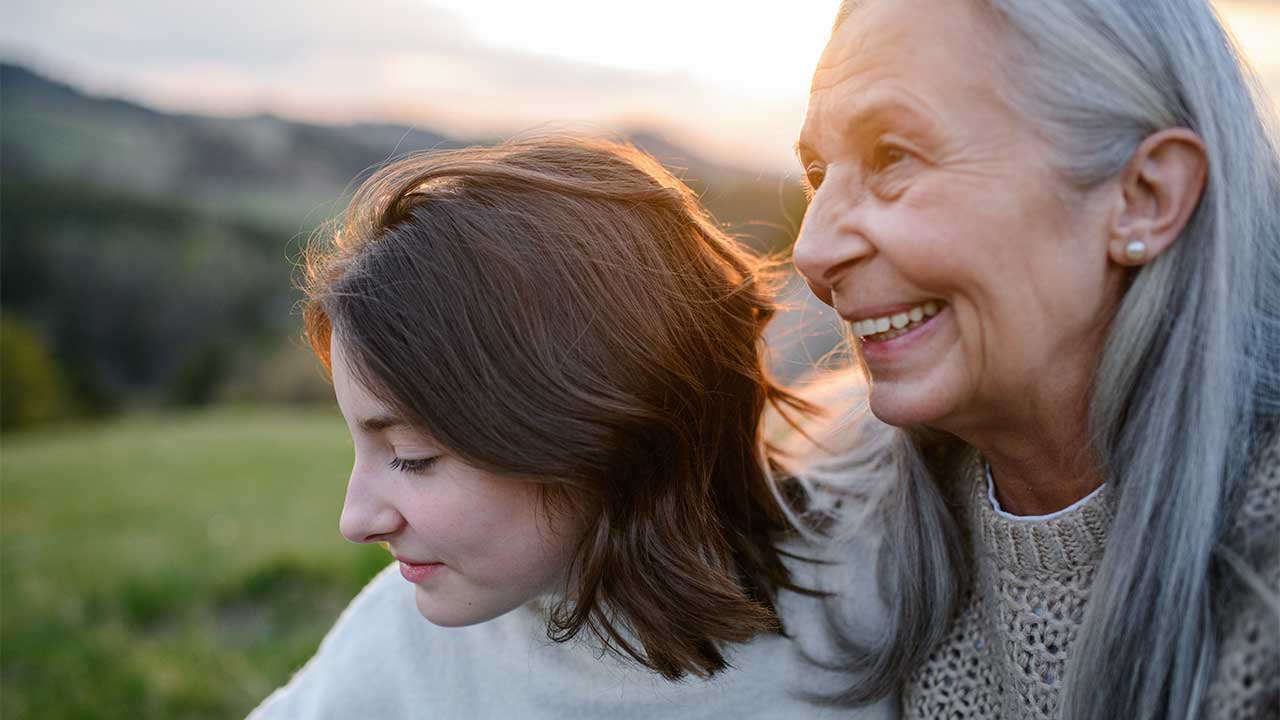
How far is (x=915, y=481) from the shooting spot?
2268 mm

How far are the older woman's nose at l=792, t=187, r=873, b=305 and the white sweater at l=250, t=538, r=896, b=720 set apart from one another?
78 cm

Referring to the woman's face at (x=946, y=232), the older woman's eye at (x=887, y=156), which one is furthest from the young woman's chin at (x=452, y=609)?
the older woman's eye at (x=887, y=156)

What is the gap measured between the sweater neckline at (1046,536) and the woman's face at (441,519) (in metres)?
0.85

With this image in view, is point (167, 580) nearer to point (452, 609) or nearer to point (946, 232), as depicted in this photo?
point (452, 609)

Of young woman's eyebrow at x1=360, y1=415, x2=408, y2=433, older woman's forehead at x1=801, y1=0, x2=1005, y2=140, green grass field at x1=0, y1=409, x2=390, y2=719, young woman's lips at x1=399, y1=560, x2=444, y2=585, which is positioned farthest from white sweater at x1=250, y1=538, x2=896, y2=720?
green grass field at x1=0, y1=409, x2=390, y2=719

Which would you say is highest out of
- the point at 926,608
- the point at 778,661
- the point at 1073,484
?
the point at 1073,484

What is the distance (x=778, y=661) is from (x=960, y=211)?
42.9 inches

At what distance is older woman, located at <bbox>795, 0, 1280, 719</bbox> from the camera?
168 cm

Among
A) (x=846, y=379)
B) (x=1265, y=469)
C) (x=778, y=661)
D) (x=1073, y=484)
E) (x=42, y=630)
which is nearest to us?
(x=1265, y=469)

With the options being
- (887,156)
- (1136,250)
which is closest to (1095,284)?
(1136,250)

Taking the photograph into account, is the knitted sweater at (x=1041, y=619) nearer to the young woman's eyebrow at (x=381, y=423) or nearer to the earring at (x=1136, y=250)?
the earring at (x=1136, y=250)

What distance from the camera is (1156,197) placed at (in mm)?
1739

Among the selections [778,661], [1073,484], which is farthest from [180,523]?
[1073,484]

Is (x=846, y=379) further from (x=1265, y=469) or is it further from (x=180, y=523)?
(x=180, y=523)
